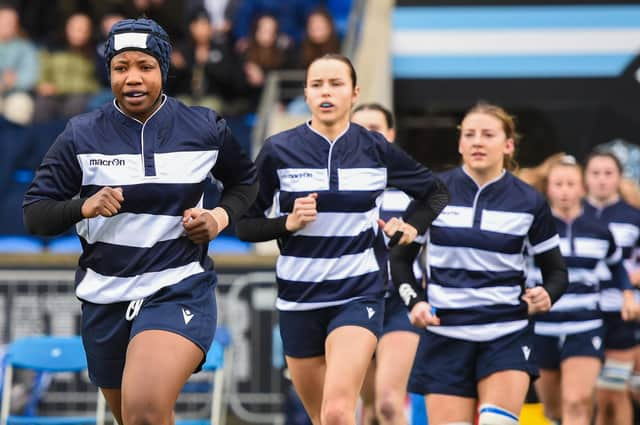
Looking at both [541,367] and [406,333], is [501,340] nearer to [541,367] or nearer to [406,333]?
[406,333]

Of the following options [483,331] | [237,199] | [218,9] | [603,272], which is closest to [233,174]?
[237,199]

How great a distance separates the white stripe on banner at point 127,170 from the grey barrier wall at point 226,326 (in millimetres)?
5422

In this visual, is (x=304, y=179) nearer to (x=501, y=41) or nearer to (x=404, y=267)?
(x=404, y=267)

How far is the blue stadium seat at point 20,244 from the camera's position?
12789 mm

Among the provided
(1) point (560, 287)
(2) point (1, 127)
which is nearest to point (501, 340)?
(1) point (560, 287)

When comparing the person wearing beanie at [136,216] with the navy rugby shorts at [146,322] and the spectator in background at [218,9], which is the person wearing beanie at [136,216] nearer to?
the navy rugby shorts at [146,322]

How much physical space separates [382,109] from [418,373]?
82.9 inches

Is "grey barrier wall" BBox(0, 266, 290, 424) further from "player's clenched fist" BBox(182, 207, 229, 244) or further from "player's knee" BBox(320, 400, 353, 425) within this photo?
"player's clenched fist" BBox(182, 207, 229, 244)

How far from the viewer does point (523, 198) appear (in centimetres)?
704

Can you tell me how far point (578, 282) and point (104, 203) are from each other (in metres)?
Answer: 4.64

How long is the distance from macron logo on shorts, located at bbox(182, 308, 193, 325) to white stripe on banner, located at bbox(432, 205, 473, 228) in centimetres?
190

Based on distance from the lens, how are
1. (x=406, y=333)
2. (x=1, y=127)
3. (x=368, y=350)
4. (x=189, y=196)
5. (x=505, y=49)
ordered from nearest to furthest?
(x=189, y=196), (x=368, y=350), (x=406, y=333), (x=1, y=127), (x=505, y=49)

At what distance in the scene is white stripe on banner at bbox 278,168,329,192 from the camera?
22.1 feet

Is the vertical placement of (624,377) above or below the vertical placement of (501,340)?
below
